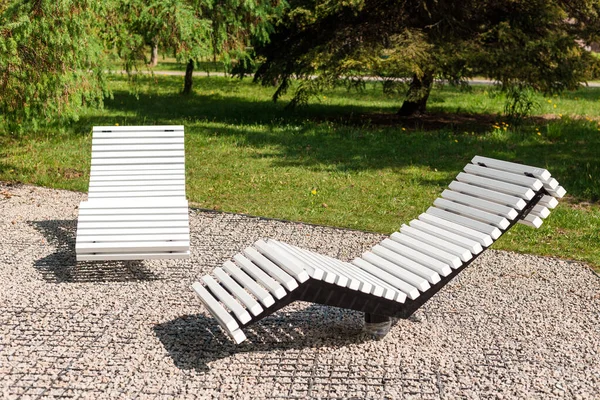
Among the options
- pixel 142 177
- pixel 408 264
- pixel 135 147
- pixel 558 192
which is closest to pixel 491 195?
pixel 558 192

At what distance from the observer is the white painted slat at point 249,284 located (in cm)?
438

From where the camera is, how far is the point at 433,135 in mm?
12625

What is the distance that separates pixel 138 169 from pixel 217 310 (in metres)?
2.79

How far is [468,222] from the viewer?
539 centimetres

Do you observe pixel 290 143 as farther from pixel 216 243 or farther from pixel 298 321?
pixel 298 321

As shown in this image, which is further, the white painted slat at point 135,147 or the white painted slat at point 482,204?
the white painted slat at point 135,147

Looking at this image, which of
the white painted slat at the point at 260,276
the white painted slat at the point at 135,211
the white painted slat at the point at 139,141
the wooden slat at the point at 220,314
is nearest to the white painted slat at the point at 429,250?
the white painted slat at the point at 260,276

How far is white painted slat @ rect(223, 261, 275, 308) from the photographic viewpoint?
14.4 ft

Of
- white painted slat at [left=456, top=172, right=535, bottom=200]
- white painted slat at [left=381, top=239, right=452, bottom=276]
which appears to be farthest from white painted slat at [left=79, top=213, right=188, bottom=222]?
white painted slat at [left=456, top=172, right=535, bottom=200]

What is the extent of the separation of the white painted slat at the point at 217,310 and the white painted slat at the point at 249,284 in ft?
0.63

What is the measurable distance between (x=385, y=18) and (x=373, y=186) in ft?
17.3

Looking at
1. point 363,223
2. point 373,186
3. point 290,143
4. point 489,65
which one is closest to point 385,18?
point 489,65

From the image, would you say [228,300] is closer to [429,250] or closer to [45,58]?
[429,250]

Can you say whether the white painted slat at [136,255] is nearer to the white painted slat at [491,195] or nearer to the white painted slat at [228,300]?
the white painted slat at [228,300]
